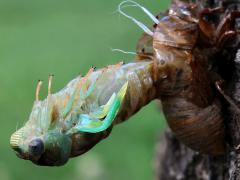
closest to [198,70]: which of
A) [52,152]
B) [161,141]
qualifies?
[52,152]

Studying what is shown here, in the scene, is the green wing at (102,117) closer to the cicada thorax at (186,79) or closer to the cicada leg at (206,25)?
the cicada thorax at (186,79)

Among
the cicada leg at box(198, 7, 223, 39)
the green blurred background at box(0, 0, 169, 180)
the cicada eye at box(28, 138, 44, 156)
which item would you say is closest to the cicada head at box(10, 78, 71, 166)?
the cicada eye at box(28, 138, 44, 156)

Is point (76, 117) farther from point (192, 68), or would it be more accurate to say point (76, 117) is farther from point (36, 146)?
point (192, 68)

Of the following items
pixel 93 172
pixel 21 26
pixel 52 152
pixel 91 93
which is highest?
pixel 91 93

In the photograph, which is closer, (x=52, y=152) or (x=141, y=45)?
(x=52, y=152)

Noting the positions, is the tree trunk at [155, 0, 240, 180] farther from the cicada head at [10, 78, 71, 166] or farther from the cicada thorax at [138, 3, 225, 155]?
the cicada head at [10, 78, 71, 166]

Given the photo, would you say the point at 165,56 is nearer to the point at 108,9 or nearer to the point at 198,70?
the point at 198,70

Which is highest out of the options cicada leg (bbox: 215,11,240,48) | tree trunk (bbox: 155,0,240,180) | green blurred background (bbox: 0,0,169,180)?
cicada leg (bbox: 215,11,240,48)
